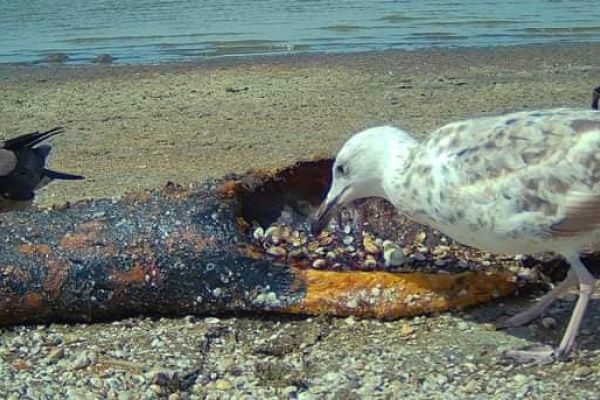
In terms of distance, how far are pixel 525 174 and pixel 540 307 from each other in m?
0.72

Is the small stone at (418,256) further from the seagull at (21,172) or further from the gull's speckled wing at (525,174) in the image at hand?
the seagull at (21,172)

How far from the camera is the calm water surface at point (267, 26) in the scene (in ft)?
59.3

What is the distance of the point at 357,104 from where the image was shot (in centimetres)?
1152

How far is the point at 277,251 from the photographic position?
202 inches

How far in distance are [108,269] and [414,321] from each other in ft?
4.65

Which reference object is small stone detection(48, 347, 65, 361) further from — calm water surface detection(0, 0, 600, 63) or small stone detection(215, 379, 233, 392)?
calm water surface detection(0, 0, 600, 63)

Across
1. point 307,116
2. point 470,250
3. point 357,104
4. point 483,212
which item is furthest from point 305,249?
point 357,104

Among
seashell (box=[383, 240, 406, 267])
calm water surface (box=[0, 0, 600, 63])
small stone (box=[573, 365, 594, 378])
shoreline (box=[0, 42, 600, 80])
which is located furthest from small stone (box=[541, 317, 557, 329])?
calm water surface (box=[0, 0, 600, 63])

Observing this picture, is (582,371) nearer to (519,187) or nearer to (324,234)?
(519,187)

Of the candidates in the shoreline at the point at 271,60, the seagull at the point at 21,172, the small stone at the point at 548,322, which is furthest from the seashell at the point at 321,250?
the shoreline at the point at 271,60

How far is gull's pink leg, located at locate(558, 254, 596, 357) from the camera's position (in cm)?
431

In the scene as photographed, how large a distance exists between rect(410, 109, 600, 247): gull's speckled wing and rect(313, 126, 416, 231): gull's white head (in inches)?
11.8

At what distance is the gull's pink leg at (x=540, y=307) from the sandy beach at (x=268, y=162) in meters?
0.04

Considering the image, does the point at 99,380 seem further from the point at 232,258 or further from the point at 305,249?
the point at 305,249
